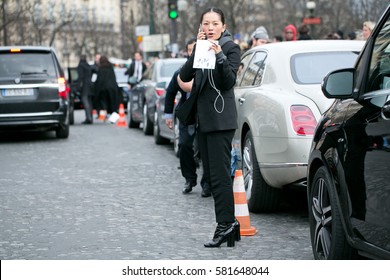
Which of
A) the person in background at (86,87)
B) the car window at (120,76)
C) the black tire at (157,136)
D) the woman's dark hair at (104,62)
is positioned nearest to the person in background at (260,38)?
the black tire at (157,136)

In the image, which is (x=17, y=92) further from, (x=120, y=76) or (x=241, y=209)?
(x=120, y=76)

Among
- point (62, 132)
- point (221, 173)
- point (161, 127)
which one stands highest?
point (221, 173)

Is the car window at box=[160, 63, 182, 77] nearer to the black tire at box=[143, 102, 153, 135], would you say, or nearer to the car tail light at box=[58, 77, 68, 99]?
the black tire at box=[143, 102, 153, 135]

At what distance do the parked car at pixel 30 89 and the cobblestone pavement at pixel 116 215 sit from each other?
8.35 ft

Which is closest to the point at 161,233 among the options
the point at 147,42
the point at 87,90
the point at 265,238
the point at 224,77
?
the point at 265,238

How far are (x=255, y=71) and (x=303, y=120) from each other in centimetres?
176

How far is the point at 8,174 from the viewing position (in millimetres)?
12977

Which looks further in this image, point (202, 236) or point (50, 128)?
point (50, 128)

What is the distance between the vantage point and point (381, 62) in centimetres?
520

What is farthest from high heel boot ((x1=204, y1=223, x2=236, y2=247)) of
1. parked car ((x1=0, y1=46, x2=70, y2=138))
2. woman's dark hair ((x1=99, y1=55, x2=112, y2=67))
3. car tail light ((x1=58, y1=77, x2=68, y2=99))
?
woman's dark hair ((x1=99, y1=55, x2=112, y2=67))

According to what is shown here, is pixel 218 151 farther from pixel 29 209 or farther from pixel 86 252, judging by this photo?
pixel 29 209

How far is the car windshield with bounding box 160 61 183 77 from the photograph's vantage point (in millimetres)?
18203

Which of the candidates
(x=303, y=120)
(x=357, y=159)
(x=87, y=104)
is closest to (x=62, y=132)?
(x=87, y=104)

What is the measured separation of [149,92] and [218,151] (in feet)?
37.0
